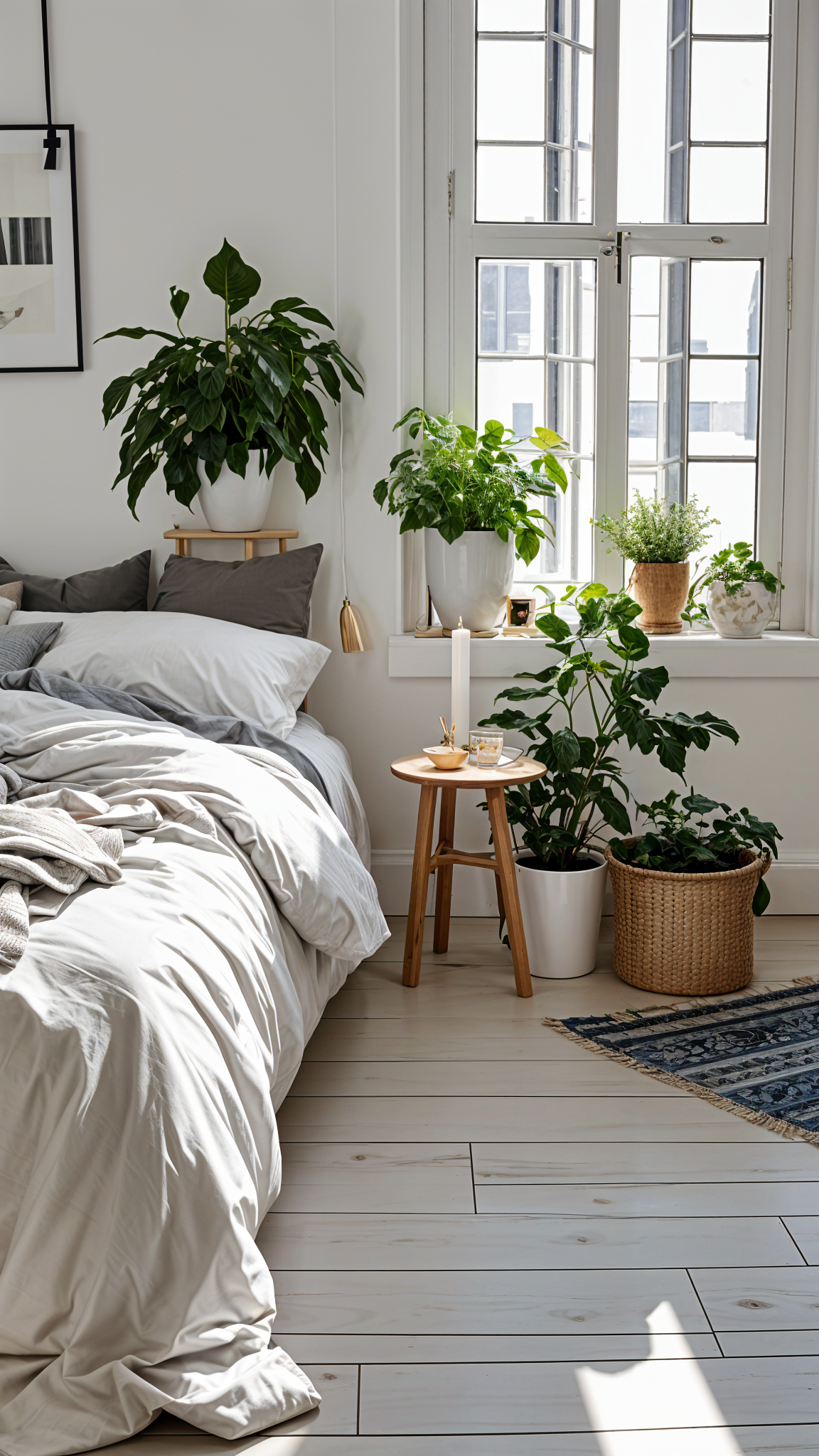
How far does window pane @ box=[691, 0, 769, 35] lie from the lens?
3248 mm

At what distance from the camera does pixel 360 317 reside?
3160mm

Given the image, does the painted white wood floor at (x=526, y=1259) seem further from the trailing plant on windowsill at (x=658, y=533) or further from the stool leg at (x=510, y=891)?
the trailing plant on windowsill at (x=658, y=533)

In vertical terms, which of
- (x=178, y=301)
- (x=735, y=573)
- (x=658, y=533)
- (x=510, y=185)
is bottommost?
(x=735, y=573)

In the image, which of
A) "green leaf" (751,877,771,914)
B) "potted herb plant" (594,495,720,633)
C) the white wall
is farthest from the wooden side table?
"potted herb plant" (594,495,720,633)

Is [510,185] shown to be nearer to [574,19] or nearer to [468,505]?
[574,19]

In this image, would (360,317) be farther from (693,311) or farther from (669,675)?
(669,675)

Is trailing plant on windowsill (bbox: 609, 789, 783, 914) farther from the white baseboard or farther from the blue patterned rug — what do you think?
the white baseboard

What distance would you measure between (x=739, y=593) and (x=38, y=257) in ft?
6.86

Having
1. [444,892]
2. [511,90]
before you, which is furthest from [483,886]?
[511,90]

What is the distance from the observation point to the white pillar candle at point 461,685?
2.82 meters

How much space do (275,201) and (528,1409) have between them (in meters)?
2.86

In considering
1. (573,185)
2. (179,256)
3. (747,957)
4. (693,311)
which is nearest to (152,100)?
(179,256)

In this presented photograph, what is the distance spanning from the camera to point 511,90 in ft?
10.7

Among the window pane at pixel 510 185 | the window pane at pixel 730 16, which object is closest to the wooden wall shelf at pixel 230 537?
the window pane at pixel 510 185
